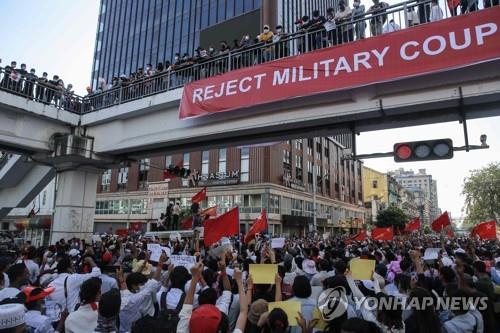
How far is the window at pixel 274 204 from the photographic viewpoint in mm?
41781

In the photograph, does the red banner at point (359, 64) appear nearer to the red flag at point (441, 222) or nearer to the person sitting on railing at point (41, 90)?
the person sitting on railing at point (41, 90)

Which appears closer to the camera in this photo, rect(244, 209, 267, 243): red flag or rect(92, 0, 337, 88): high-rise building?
rect(244, 209, 267, 243): red flag

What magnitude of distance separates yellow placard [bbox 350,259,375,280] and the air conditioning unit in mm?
11051

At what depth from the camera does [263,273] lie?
476 cm

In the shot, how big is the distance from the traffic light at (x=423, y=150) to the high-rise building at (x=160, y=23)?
41267mm

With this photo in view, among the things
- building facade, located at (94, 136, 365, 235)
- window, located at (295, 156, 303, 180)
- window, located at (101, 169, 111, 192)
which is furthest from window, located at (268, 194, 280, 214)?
window, located at (101, 169, 111, 192)

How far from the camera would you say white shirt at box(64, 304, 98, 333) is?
3520 mm

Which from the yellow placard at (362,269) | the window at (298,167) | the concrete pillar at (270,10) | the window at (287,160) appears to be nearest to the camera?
the yellow placard at (362,269)

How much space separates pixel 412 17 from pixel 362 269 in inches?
232

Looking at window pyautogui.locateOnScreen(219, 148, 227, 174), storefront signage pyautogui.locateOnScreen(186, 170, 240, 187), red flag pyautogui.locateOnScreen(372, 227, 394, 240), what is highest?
window pyautogui.locateOnScreen(219, 148, 227, 174)

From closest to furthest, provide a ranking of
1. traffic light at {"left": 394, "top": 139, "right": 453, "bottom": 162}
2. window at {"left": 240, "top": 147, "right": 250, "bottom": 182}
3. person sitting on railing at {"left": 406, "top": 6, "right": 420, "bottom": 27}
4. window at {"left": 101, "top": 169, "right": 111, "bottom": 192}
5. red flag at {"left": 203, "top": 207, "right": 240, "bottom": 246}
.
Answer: traffic light at {"left": 394, "top": 139, "right": 453, "bottom": 162}
person sitting on railing at {"left": 406, "top": 6, "right": 420, "bottom": 27}
red flag at {"left": 203, "top": 207, "right": 240, "bottom": 246}
window at {"left": 240, "top": 147, "right": 250, "bottom": 182}
window at {"left": 101, "top": 169, "right": 111, "bottom": 192}

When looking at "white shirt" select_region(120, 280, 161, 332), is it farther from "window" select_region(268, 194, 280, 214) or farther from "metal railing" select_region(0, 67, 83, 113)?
"window" select_region(268, 194, 280, 214)

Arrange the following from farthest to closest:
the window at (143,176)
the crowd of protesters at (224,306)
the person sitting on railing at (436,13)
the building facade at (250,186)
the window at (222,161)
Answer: the window at (143,176), the window at (222,161), the building facade at (250,186), the person sitting on railing at (436,13), the crowd of protesters at (224,306)

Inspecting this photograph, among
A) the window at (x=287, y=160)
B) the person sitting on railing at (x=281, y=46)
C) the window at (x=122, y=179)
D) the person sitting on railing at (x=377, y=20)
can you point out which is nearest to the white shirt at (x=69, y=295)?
the person sitting on railing at (x=281, y=46)
